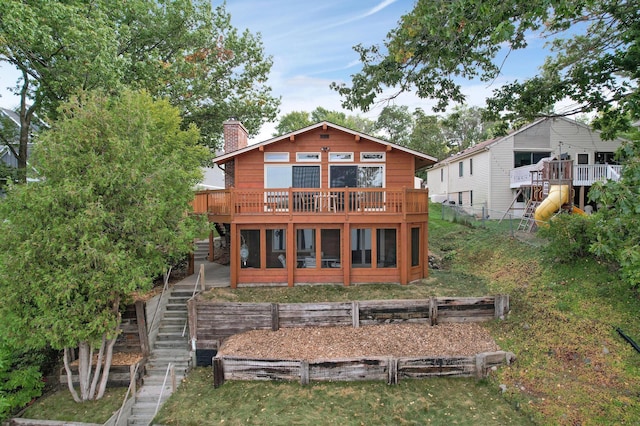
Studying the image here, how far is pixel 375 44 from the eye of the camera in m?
9.34

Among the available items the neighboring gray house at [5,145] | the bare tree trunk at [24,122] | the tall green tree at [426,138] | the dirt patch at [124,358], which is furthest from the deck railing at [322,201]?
the tall green tree at [426,138]

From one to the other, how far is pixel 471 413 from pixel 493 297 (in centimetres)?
404

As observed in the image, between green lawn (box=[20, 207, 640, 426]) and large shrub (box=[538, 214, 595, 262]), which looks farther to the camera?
large shrub (box=[538, 214, 595, 262])

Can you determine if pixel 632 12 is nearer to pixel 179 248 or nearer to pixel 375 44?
pixel 375 44

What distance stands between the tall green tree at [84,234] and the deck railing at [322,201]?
11.4 ft

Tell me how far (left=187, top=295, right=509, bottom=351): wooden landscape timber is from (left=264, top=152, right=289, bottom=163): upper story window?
5987mm

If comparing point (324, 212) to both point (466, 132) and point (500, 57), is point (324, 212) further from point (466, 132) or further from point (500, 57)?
point (466, 132)

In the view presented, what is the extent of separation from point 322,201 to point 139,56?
14733mm

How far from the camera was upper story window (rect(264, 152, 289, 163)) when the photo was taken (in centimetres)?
1356

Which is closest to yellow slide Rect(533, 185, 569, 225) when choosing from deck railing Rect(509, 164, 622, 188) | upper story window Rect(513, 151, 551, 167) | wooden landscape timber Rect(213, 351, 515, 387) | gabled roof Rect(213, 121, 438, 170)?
deck railing Rect(509, 164, 622, 188)

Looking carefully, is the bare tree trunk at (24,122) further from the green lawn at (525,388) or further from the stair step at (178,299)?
the green lawn at (525,388)

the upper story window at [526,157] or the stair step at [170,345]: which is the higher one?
the upper story window at [526,157]

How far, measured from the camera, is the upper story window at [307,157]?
13602 mm

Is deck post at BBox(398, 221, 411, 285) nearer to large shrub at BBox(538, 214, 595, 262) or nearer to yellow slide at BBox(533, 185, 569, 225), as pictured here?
large shrub at BBox(538, 214, 595, 262)
